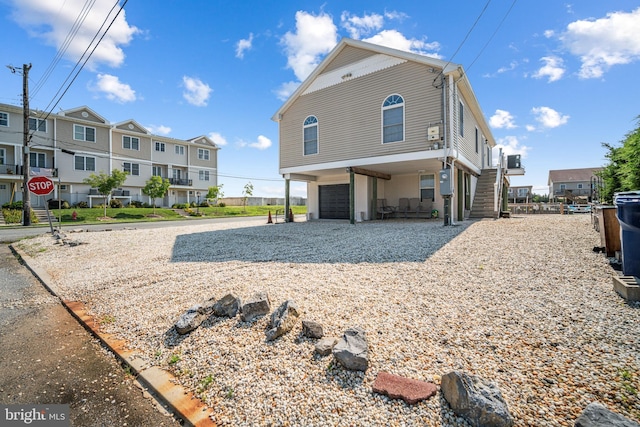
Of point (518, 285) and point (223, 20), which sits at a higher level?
point (223, 20)

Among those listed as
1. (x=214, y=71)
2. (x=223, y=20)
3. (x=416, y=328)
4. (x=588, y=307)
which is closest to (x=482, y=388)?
(x=416, y=328)

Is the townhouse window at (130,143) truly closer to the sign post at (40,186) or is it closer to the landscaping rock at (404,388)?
the sign post at (40,186)

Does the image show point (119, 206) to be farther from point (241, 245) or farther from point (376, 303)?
point (376, 303)

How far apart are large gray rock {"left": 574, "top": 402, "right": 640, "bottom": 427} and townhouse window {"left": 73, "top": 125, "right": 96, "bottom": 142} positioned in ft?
119

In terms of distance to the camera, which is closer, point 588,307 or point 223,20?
point 588,307

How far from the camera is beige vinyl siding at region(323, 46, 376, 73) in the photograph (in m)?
11.7

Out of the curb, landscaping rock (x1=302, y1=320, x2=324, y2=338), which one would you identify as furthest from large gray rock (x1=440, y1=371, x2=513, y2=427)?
the curb

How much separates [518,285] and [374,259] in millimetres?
2366

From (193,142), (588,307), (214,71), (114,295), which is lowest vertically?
(114,295)

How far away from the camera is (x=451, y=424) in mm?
1752

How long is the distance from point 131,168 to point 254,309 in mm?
34025

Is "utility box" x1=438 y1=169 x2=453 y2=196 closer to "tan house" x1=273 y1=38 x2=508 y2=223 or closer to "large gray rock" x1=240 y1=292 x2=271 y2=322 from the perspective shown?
"tan house" x1=273 y1=38 x2=508 y2=223

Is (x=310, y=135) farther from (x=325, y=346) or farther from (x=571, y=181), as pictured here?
(x=571, y=181)

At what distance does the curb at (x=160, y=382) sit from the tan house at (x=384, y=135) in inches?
368
